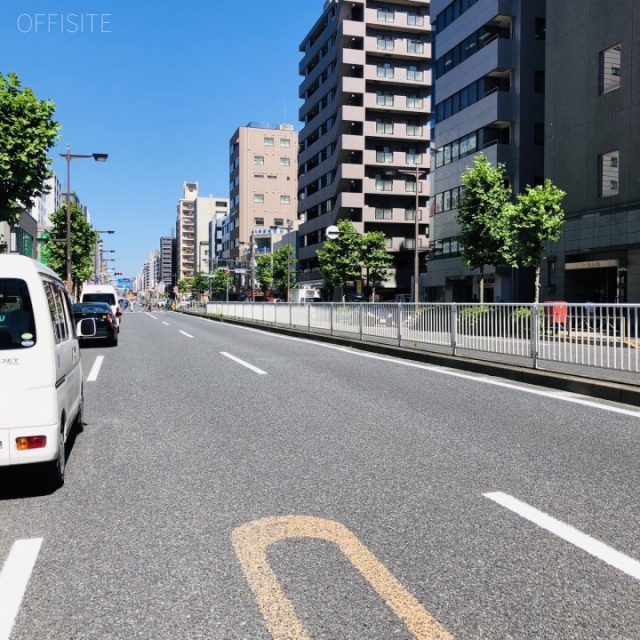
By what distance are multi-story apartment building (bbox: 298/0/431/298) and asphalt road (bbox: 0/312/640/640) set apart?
168ft

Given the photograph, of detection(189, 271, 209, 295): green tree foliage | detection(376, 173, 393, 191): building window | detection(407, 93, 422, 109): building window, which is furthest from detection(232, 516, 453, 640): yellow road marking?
detection(189, 271, 209, 295): green tree foliage

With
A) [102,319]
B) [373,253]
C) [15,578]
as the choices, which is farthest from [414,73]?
[15,578]

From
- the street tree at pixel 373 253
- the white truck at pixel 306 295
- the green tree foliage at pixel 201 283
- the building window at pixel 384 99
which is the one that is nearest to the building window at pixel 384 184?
the building window at pixel 384 99

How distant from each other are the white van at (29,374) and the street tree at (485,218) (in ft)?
89.9

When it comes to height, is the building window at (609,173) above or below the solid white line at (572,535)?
above

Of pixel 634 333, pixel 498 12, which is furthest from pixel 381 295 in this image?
pixel 634 333

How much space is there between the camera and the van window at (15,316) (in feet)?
12.3

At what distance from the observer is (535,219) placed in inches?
1001

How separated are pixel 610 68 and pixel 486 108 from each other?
11748mm

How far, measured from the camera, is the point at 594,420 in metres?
6.41

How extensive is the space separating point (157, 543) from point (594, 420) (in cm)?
500

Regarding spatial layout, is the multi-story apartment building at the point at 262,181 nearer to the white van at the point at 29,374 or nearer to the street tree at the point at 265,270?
the street tree at the point at 265,270

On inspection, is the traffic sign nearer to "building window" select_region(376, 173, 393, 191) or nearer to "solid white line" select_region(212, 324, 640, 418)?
"building window" select_region(376, 173, 393, 191)

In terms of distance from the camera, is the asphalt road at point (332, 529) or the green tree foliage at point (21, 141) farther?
the green tree foliage at point (21, 141)
